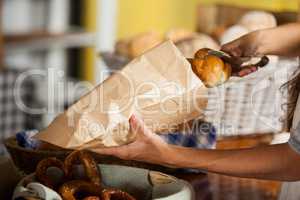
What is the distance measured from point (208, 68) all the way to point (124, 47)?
0.60 metres

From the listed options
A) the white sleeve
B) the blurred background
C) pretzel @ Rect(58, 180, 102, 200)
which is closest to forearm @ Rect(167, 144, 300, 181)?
the white sleeve

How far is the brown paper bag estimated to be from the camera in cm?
80

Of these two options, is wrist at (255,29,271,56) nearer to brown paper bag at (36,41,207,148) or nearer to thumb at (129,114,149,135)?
brown paper bag at (36,41,207,148)

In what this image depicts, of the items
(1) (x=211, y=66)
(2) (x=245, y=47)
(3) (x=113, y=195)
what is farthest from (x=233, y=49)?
(3) (x=113, y=195)

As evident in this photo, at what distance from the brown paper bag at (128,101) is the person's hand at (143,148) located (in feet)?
0.04

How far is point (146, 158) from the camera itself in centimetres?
82

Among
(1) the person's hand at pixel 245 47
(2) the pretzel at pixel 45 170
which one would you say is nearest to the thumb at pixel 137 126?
(2) the pretzel at pixel 45 170

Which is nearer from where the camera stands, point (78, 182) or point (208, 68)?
point (78, 182)

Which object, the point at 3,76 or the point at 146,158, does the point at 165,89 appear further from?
the point at 3,76

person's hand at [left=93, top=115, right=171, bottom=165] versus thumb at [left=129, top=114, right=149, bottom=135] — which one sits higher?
thumb at [left=129, top=114, right=149, bottom=135]

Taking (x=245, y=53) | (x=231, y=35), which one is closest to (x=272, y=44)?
(x=245, y=53)

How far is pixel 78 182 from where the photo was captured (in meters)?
0.75

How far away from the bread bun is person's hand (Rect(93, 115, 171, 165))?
120 mm

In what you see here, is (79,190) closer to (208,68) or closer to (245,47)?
(208,68)
